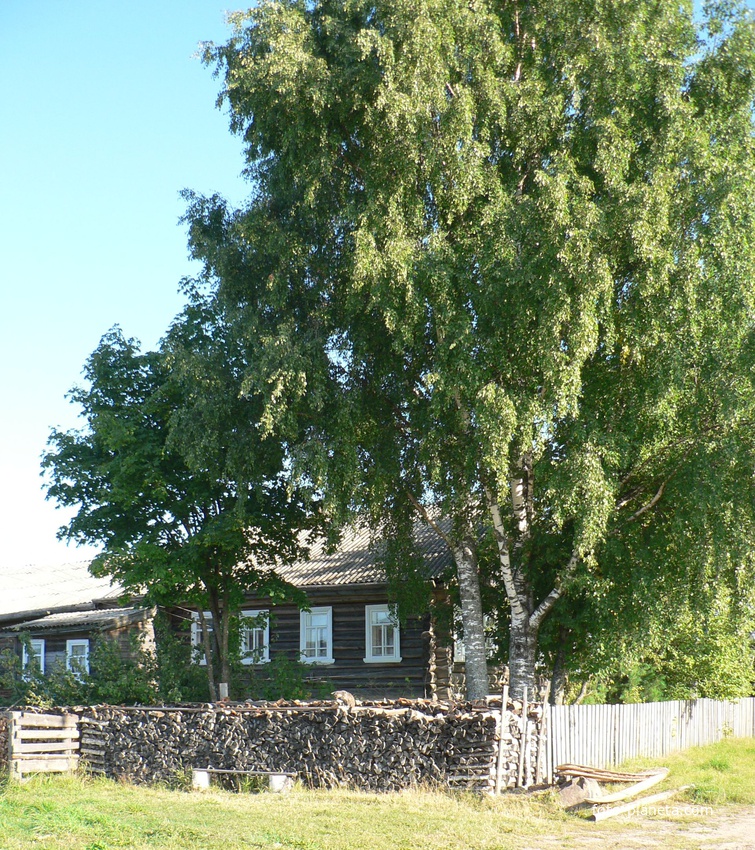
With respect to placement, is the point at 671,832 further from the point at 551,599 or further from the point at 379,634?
the point at 379,634

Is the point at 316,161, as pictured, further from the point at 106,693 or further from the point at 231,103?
the point at 106,693

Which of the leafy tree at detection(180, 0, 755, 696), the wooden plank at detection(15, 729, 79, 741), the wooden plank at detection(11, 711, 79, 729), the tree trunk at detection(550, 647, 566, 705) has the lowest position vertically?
the wooden plank at detection(15, 729, 79, 741)

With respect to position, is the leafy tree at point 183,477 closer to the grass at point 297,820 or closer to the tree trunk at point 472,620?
the tree trunk at point 472,620

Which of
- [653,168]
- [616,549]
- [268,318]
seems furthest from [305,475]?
[653,168]

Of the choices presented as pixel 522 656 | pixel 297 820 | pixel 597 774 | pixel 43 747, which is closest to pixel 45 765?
pixel 43 747

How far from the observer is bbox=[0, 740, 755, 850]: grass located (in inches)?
446

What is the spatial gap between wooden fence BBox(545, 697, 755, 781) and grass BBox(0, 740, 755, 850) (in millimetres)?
1572

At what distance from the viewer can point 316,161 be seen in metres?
18.9

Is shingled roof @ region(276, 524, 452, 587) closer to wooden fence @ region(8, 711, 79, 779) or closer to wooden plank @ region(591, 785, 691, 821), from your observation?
wooden fence @ region(8, 711, 79, 779)

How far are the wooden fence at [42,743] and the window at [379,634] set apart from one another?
30.8ft

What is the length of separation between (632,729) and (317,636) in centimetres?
1042

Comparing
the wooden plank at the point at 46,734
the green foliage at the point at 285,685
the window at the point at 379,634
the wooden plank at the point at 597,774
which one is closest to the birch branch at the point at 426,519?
the green foliage at the point at 285,685

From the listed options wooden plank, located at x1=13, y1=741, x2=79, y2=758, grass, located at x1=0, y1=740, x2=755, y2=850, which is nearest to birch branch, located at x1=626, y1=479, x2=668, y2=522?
grass, located at x1=0, y1=740, x2=755, y2=850

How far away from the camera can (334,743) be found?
620 inches
